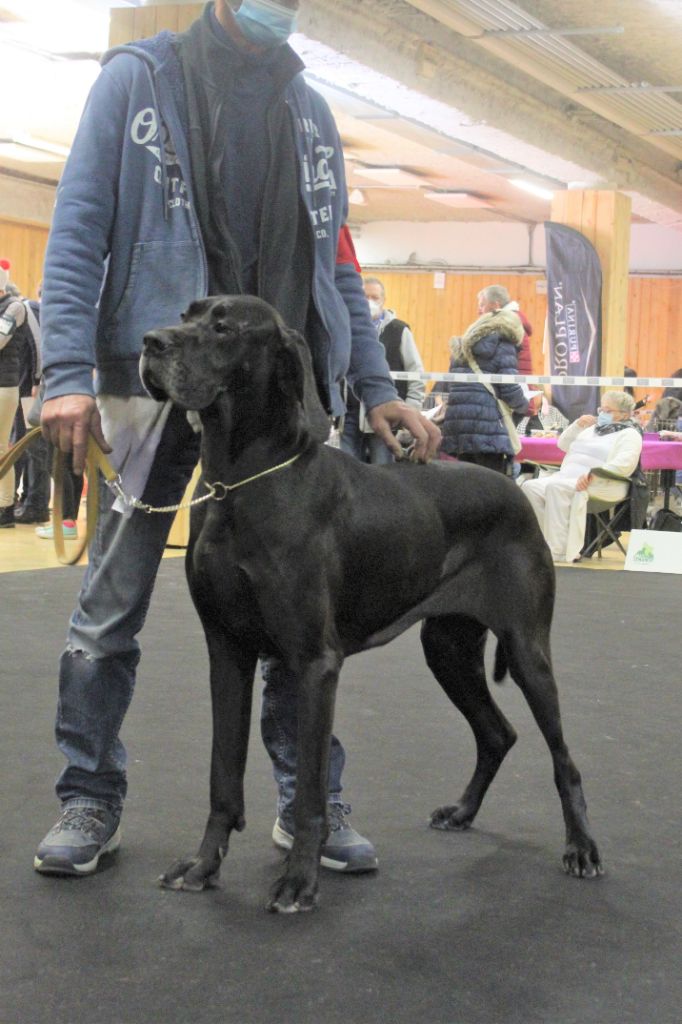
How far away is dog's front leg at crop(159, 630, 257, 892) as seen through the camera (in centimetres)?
211

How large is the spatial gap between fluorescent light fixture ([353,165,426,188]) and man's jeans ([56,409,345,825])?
12.9m

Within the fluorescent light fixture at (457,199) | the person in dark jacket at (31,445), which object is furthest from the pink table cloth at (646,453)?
the fluorescent light fixture at (457,199)

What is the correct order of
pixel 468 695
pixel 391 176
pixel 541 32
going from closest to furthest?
1. pixel 468 695
2. pixel 541 32
3. pixel 391 176

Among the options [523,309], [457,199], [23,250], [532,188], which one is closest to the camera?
[532,188]

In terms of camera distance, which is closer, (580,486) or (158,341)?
(158,341)

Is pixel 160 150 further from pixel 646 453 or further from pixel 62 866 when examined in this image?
pixel 646 453

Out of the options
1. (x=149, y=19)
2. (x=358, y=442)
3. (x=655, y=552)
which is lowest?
(x=655, y=552)

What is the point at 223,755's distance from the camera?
2.12 metres

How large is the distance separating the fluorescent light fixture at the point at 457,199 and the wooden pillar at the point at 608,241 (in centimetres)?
367

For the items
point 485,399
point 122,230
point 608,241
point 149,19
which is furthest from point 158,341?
point 608,241

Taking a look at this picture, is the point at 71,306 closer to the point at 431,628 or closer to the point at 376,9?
the point at 431,628

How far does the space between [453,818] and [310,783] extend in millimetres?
593

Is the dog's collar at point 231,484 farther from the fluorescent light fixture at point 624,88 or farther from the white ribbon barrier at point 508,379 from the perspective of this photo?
the fluorescent light fixture at point 624,88

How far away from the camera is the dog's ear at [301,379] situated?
1.97 m
